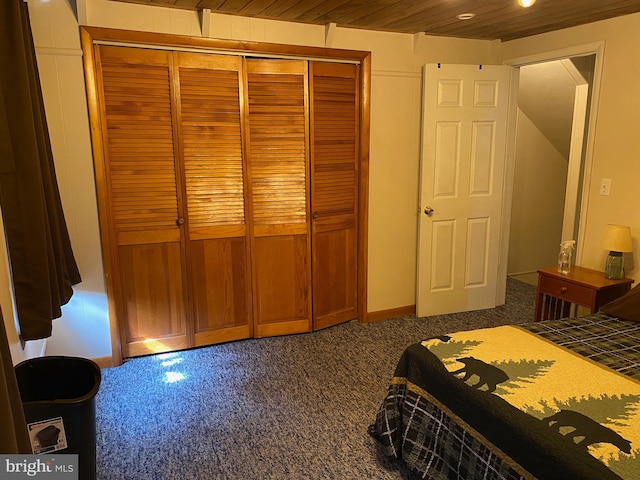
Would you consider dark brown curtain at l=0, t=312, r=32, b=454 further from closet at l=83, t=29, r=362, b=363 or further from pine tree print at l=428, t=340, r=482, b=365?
closet at l=83, t=29, r=362, b=363

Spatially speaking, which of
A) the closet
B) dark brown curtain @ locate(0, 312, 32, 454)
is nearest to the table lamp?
the closet

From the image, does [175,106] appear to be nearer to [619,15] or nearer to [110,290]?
[110,290]

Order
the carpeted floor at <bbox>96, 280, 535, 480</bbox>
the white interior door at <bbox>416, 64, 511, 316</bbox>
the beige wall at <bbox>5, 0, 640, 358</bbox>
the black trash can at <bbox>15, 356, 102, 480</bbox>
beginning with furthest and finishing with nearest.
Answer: the white interior door at <bbox>416, 64, 511, 316</bbox>, the beige wall at <bbox>5, 0, 640, 358</bbox>, the carpeted floor at <bbox>96, 280, 535, 480</bbox>, the black trash can at <bbox>15, 356, 102, 480</bbox>

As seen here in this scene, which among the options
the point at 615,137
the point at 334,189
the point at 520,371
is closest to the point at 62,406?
the point at 520,371

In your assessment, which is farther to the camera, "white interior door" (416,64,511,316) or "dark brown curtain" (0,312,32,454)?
"white interior door" (416,64,511,316)

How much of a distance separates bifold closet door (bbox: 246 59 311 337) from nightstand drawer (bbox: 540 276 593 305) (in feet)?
5.49

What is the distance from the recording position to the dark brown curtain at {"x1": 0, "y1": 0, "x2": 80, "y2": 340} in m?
1.92

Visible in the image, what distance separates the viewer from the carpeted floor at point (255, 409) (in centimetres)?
213

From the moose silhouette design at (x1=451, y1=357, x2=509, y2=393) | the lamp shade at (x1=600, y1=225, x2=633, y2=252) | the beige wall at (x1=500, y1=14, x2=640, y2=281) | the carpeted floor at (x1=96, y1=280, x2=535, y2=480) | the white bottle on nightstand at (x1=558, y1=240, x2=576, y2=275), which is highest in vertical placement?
the beige wall at (x1=500, y1=14, x2=640, y2=281)

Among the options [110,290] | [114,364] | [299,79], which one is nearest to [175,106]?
[299,79]

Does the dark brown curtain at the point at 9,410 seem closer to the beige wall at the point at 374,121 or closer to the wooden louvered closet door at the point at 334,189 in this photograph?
the beige wall at the point at 374,121

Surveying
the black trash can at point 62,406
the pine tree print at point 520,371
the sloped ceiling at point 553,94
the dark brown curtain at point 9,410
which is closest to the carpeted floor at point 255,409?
the black trash can at point 62,406

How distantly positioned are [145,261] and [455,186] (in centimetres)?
245

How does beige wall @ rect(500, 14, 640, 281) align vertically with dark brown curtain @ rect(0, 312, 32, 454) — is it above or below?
above
